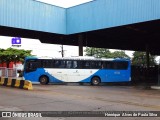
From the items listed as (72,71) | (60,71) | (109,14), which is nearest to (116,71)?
(72,71)

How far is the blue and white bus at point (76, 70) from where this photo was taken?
92.5 ft

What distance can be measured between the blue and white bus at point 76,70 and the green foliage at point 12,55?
28.6 metres

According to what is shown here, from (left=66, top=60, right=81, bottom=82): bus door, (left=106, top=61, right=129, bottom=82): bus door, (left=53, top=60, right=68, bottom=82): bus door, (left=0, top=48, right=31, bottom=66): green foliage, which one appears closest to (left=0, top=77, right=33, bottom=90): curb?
(left=53, top=60, right=68, bottom=82): bus door

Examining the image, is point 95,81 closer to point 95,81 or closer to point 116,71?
point 95,81

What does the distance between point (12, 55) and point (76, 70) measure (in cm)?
3012

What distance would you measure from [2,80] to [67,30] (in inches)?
370

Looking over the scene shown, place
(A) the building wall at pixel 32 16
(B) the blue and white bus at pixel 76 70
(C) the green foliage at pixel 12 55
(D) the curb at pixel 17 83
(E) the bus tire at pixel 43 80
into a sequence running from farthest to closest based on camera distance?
(C) the green foliage at pixel 12 55, (E) the bus tire at pixel 43 80, (B) the blue and white bus at pixel 76 70, (A) the building wall at pixel 32 16, (D) the curb at pixel 17 83

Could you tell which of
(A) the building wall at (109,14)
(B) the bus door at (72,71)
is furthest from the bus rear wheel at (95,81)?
(A) the building wall at (109,14)

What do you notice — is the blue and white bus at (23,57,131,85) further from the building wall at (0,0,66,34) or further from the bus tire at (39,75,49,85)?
the building wall at (0,0,66,34)

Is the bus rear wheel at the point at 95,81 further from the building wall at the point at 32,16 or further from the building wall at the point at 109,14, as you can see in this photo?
the building wall at the point at 32,16

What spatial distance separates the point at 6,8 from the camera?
85.7 feet

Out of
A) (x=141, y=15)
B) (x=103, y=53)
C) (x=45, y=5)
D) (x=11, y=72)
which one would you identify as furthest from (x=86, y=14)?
(x=103, y=53)

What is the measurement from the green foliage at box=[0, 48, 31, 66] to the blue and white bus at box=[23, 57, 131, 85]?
28573 millimetres

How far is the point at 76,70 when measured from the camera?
2883 centimetres
